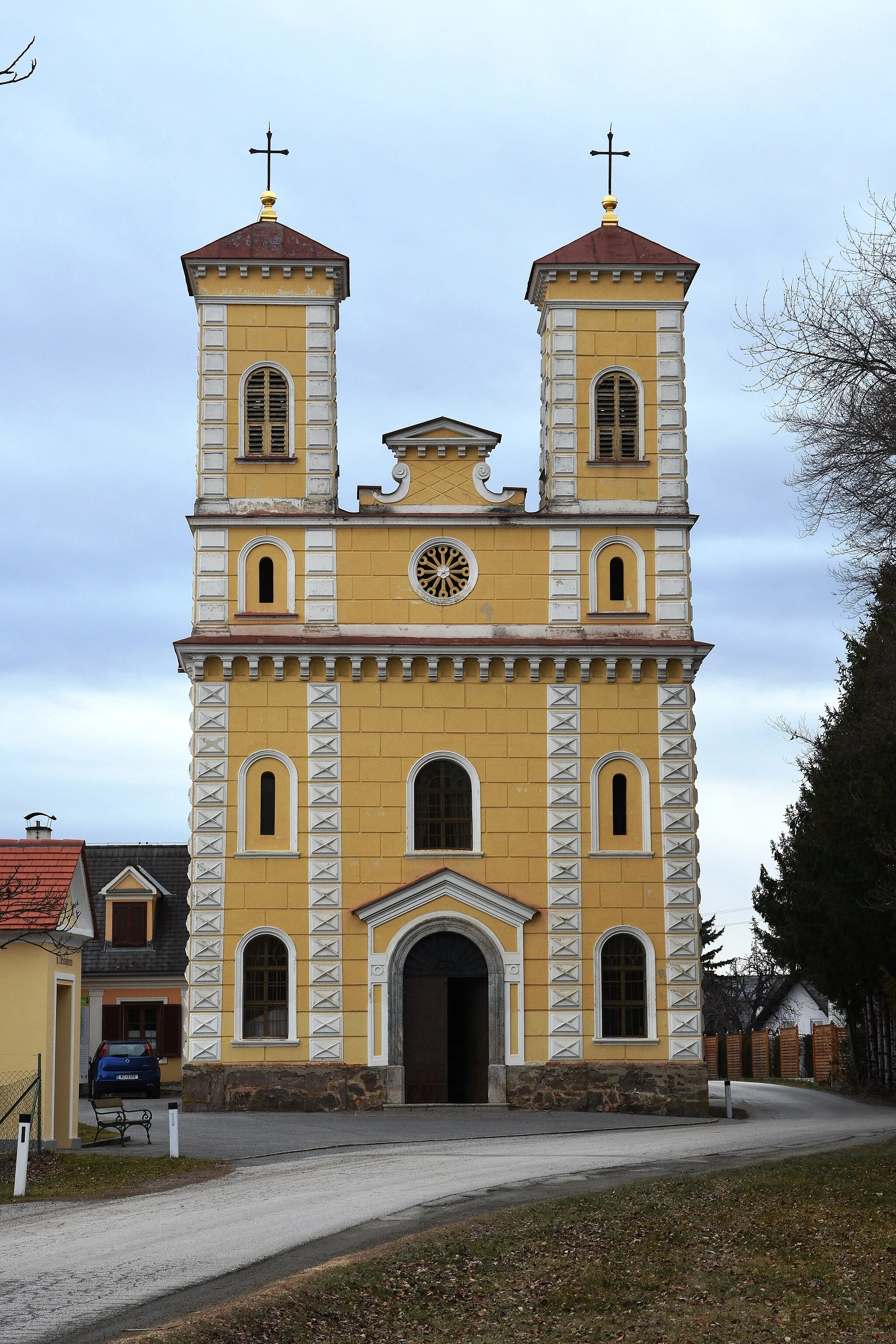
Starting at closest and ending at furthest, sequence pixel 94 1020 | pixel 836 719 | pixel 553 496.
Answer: pixel 553 496
pixel 836 719
pixel 94 1020

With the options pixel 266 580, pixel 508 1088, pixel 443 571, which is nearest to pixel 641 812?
pixel 508 1088

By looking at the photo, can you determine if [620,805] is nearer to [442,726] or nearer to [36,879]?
[442,726]

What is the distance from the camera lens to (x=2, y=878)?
24.2 meters

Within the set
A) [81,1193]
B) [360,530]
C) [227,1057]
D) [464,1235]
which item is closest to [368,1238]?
[464,1235]

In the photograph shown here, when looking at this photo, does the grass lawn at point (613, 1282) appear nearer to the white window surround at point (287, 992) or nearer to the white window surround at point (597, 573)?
the white window surround at point (287, 992)

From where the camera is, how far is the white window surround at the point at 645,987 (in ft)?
109

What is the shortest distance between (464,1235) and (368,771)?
1929cm

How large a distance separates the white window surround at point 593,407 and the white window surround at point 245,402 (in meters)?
6.12

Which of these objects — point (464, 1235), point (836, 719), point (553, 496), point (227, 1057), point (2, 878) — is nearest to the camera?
point (464, 1235)

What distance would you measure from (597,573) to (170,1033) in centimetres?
1867

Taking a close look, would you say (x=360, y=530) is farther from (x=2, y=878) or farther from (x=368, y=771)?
(x=2, y=878)

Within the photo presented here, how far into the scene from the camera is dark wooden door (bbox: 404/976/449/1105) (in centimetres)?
3319

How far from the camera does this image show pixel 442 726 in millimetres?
34406

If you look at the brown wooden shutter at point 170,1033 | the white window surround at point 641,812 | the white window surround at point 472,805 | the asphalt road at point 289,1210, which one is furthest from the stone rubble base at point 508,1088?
the brown wooden shutter at point 170,1033
